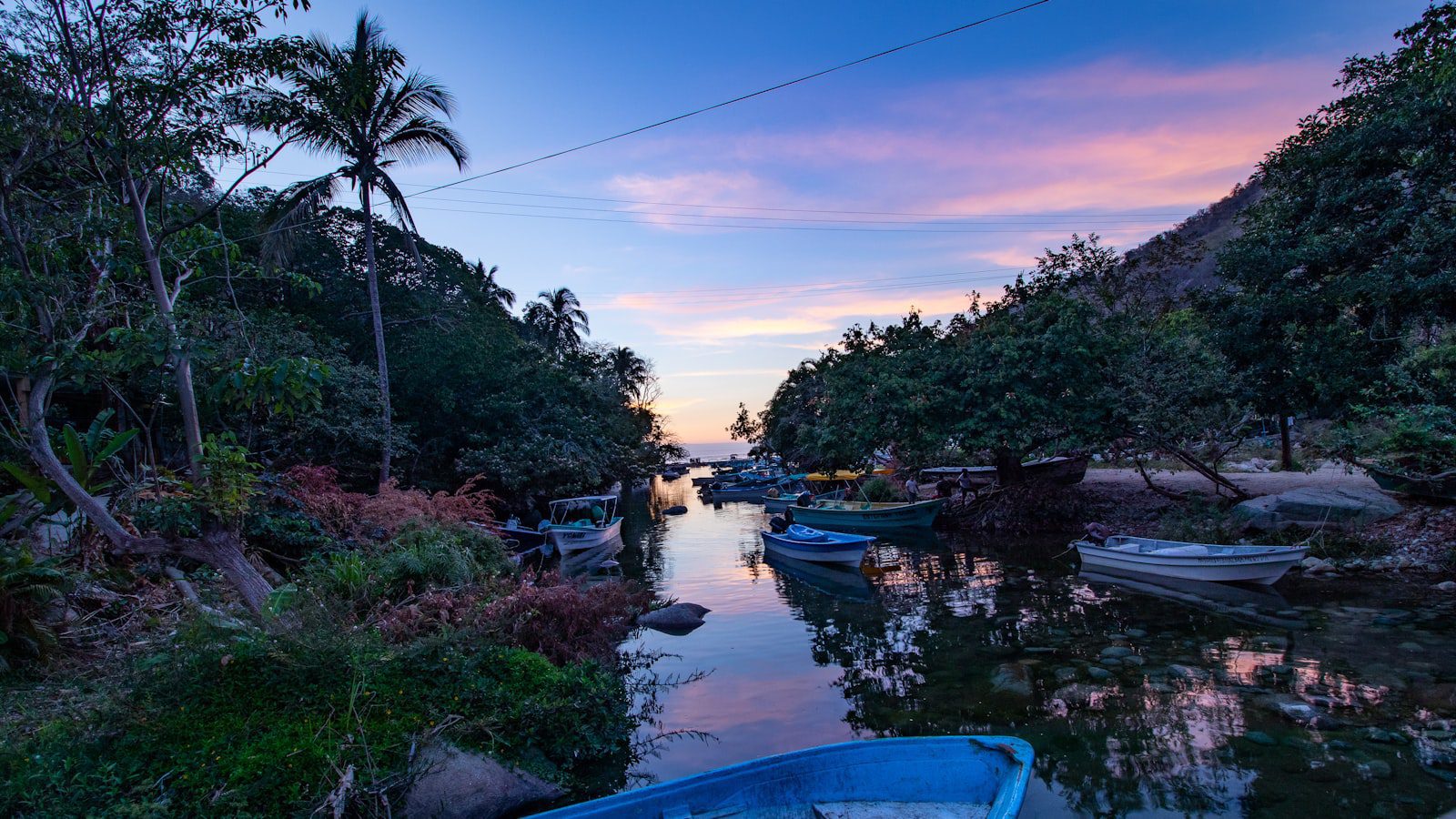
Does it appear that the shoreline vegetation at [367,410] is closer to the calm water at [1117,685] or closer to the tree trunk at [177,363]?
the tree trunk at [177,363]

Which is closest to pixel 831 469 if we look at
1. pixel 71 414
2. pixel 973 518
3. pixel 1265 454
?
pixel 973 518

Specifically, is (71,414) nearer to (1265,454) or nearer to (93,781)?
(93,781)

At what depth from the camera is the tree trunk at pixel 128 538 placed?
22.2ft

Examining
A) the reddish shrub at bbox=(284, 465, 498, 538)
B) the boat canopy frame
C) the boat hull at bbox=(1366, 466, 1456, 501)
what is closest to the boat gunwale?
the boat hull at bbox=(1366, 466, 1456, 501)

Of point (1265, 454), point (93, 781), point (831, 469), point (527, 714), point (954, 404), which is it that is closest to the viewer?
point (93, 781)

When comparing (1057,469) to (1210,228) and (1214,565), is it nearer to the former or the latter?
(1214,565)

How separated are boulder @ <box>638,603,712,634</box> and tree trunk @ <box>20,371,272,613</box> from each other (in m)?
7.91

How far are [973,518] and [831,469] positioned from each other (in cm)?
1104

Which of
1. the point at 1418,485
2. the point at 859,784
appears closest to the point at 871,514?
the point at 1418,485

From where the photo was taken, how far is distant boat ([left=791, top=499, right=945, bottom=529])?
2539 centimetres

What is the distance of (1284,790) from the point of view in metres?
6.48

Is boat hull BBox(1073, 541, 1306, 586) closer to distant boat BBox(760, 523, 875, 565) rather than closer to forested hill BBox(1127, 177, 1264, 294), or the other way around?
distant boat BBox(760, 523, 875, 565)

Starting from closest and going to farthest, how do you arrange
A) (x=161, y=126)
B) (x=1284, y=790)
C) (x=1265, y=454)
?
1. (x=1284, y=790)
2. (x=161, y=126)
3. (x=1265, y=454)

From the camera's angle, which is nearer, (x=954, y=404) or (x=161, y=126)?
(x=161, y=126)
